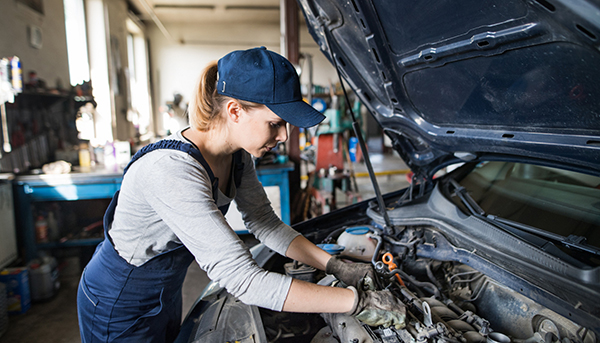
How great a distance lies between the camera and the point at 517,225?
134cm

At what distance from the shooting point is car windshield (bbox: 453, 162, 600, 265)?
128cm

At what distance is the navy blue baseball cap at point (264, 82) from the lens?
917 millimetres

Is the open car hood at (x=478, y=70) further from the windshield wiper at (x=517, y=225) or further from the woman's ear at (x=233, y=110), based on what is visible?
the woman's ear at (x=233, y=110)

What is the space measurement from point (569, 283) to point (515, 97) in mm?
601

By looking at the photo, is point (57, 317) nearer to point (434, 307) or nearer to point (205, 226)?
point (205, 226)

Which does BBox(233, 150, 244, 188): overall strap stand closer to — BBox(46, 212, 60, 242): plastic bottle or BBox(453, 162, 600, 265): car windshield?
BBox(453, 162, 600, 265): car windshield

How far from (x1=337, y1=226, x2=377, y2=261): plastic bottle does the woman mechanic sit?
0.29 m

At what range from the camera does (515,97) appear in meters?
1.04

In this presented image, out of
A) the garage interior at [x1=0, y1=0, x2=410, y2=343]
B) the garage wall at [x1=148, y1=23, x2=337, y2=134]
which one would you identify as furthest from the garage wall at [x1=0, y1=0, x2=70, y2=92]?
the garage wall at [x1=148, y1=23, x2=337, y2=134]

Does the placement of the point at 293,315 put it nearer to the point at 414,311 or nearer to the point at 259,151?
the point at 414,311

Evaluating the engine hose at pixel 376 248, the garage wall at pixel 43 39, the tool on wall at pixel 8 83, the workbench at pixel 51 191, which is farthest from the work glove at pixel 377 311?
the garage wall at pixel 43 39

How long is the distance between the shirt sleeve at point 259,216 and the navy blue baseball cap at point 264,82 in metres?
0.44

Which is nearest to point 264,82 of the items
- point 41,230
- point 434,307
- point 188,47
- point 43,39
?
point 434,307

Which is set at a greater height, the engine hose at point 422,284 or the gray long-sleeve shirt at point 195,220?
the gray long-sleeve shirt at point 195,220
